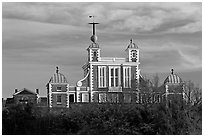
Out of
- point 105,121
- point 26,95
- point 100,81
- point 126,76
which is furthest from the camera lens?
point 100,81

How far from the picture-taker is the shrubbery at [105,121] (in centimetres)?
783

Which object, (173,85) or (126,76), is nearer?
(173,85)

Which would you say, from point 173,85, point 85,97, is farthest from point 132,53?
point 85,97

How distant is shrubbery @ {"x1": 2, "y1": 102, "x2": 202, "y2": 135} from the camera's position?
783 cm

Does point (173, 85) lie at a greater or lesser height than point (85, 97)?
greater

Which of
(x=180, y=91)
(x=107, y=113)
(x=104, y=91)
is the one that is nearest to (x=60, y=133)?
(x=107, y=113)

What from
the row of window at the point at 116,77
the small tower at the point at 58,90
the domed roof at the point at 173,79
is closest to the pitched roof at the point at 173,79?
the domed roof at the point at 173,79

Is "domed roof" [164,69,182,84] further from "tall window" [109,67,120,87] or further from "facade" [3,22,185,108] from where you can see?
"tall window" [109,67,120,87]

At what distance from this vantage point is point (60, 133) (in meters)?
7.94

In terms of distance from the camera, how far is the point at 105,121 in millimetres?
7918

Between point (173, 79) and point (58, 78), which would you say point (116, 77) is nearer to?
point (58, 78)

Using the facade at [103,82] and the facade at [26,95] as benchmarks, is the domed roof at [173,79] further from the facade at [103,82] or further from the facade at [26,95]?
the facade at [26,95]

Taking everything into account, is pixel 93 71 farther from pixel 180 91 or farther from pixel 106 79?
pixel 180 91

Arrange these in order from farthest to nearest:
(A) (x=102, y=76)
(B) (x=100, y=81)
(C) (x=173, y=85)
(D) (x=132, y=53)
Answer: (B) (x=100, y=81)
(A) (x=102, y=76)
(D) (x=132, y=53)
(C) (x=173, y=85)
